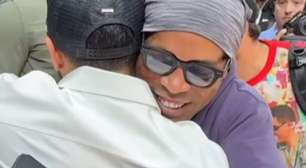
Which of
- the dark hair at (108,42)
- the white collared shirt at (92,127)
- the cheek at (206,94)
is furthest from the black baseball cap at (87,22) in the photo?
the cheek at (206,94)

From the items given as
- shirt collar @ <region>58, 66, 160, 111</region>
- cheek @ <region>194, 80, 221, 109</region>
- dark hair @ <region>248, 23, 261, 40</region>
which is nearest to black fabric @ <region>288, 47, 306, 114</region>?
dark hair @ <region>248, 23, 261, 40</region>

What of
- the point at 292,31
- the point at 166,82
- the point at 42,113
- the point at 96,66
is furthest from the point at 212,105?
the point at 292,31

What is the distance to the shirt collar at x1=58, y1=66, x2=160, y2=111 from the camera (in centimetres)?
133

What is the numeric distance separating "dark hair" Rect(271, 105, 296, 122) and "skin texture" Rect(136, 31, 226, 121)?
34.9 inches

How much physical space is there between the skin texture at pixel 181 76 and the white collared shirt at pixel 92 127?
10.9 inches

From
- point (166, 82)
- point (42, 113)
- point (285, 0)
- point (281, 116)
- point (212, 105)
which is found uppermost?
point (42, 113)

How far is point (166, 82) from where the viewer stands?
1.67m

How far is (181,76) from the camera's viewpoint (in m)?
1.66

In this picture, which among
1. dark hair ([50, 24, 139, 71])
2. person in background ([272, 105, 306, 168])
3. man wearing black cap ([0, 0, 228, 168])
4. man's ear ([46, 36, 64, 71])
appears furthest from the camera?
person in background ([272, 105, 306, 168])

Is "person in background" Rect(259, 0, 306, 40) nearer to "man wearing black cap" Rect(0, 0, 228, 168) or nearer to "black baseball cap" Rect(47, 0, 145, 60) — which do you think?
"black baseball cap" Rect(47, 0, 145, 60)

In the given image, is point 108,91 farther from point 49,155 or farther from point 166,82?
point 166,82

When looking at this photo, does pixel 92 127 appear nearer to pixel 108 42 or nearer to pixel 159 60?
pixel 108 42

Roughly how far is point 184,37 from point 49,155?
493 mm

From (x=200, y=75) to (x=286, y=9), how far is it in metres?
3.17
